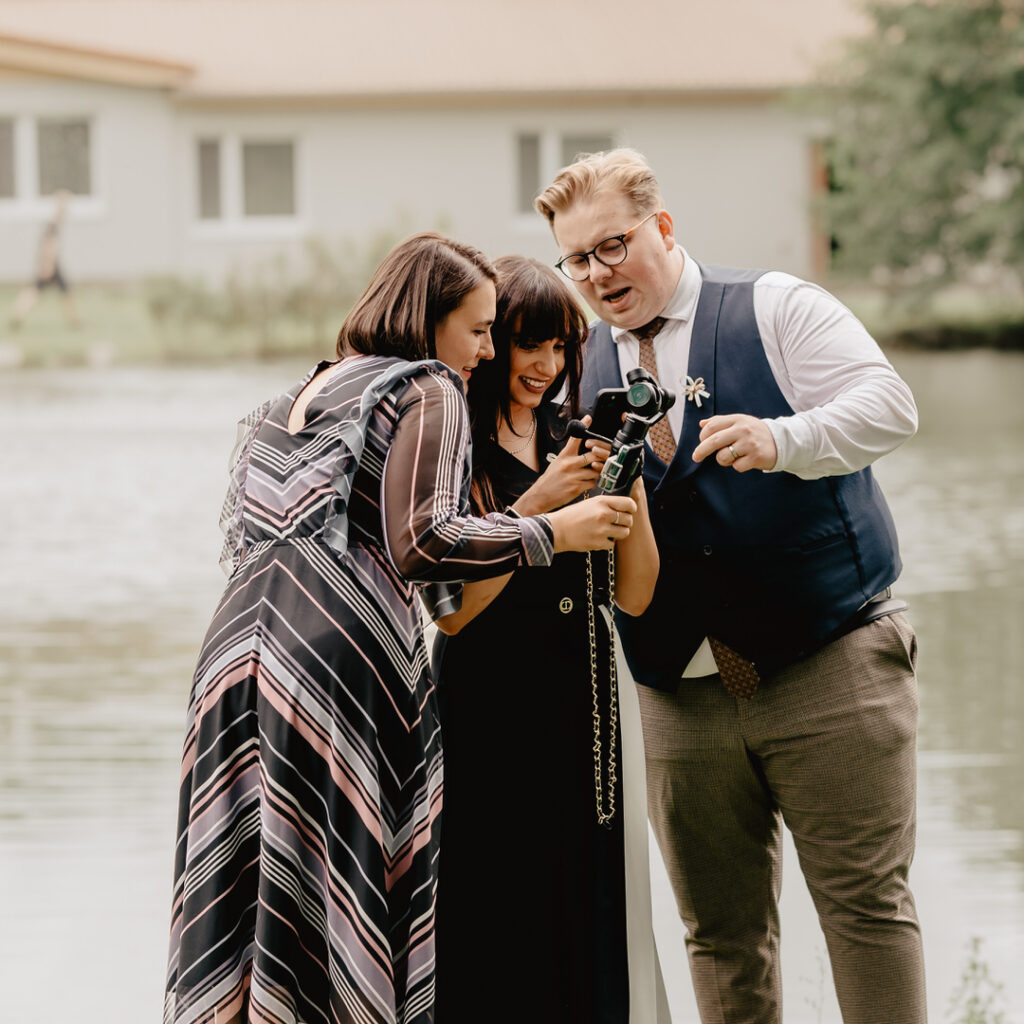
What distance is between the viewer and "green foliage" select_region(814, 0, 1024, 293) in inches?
714

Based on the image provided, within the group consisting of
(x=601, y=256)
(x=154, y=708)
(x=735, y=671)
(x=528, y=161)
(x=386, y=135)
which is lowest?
(x=154, y=708)

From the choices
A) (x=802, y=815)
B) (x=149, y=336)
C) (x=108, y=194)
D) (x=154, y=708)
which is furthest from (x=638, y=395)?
(x=108, y=194)

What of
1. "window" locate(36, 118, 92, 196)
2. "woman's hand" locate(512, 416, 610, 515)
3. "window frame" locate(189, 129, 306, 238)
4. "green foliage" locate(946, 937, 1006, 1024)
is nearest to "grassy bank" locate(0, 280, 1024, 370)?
"window frame" locate(189, 129, 306, 238)

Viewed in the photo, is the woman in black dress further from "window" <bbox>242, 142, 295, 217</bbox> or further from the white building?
"window" <bbox>242, 142, 295, 217</bbox>

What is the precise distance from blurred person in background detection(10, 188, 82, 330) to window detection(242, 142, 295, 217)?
8.30 ft

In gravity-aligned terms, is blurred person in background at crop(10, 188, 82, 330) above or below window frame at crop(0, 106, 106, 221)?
below

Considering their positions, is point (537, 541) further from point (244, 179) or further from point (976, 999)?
point (244, 179)

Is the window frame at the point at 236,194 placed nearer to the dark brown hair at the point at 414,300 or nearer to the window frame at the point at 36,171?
the window frame at the point at 36,171

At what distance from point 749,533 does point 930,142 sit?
17891 millimetres

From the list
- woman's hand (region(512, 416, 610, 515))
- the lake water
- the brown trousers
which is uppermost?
woman's hand (region(512, 416, 610, 515))

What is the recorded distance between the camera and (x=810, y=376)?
2.33m

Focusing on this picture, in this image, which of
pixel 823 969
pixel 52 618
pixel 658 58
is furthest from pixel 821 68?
pixel 823 969

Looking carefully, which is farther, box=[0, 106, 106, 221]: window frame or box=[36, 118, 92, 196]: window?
box=[36, 118, 92, 196]: window

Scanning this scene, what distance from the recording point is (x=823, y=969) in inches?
120
